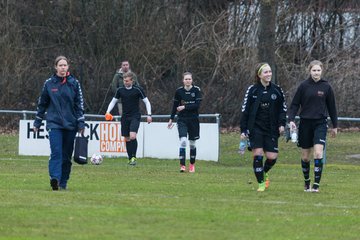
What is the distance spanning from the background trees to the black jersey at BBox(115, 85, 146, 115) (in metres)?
12.1

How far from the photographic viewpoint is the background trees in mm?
38000

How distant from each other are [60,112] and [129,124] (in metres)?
7.97

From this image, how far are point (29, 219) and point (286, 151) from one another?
17367 millimetres

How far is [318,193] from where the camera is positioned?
1719 cm

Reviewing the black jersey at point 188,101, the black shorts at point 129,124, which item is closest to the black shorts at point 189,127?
the black jersey at point 188,101

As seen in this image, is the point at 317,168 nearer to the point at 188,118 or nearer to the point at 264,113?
the point at 264,113

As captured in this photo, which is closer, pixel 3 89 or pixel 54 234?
pixel 54 234

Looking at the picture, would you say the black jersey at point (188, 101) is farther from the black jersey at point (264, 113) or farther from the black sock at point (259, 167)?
the black jersey at point (264, 113)

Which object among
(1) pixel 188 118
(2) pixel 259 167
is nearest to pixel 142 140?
(1) pixel 188 118

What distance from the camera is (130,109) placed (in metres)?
24.5

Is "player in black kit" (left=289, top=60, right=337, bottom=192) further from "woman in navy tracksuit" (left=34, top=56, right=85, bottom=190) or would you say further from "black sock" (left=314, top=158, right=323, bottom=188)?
"woman in navy tracksuit" (left=34, top=56, right=85, bottom=190)

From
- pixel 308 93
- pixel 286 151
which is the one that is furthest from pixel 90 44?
pixel 308 93

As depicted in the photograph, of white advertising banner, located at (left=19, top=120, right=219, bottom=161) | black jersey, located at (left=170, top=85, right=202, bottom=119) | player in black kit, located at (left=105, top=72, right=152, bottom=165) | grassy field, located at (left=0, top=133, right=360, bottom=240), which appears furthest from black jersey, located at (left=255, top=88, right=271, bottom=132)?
white advertising banner, located at (left=19, top=120, right=219, bottom=161)

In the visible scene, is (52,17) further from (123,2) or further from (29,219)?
(29,219)
